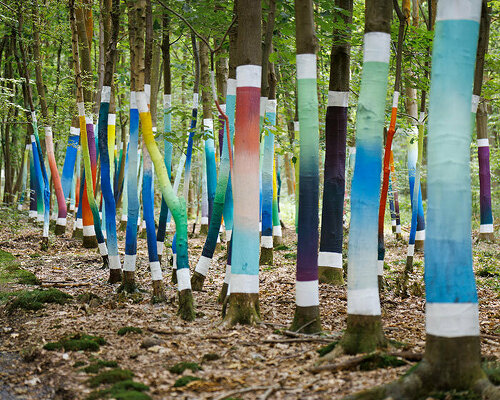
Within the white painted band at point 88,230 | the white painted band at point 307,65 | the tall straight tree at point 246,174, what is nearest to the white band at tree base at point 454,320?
the tall straight tree at point 246,174

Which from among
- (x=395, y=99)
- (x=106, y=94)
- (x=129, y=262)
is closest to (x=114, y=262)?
(x=129, y=262)

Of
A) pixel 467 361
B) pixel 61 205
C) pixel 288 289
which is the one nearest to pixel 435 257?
pixel 467 361

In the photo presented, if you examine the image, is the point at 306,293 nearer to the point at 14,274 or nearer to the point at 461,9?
the point at 461,9

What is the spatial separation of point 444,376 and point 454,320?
0.38 m

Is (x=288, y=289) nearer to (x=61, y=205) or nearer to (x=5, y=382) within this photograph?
(x=5, y=382)

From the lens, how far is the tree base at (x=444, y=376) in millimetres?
3479

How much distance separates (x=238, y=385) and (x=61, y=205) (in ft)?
34.4

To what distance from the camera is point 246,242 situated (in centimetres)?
568

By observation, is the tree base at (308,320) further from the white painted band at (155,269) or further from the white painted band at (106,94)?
the white painted band at (106,94)

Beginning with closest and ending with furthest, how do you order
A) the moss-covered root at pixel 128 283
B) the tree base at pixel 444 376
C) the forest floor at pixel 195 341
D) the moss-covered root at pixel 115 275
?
the tree base at pixel 444 376 → the forest floor at pixel 195 341 → the moss-covered root at pixel 128 283 → the moss-covered root at pixel 115 275

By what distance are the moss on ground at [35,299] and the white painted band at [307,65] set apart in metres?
4.64

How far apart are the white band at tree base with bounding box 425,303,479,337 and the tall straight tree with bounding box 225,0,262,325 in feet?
7.97

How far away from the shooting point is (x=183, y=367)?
14.8ft

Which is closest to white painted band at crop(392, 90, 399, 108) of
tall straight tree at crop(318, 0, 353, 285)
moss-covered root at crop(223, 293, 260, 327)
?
tall straight tree at crop(318, 0, 353, 285)
